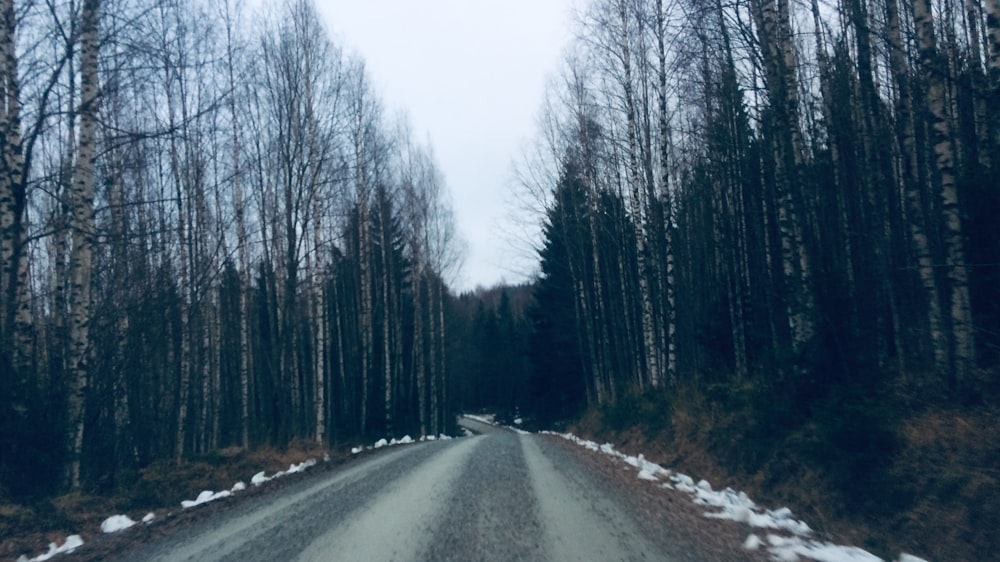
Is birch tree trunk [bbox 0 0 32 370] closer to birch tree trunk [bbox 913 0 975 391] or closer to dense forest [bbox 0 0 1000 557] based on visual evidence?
dense forest [bbox 0 0 1000 557]

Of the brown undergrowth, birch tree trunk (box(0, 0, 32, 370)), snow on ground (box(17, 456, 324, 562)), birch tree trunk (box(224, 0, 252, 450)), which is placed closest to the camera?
snow on ground (box(17, 456, 324, 562))

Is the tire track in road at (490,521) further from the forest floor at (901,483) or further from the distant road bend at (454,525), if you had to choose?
the forest floor at (901,483)

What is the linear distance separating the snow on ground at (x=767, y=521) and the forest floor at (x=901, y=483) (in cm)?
27

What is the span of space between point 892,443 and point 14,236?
39.9 ft

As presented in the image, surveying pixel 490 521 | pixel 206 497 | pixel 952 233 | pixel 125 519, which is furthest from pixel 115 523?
pixel 952 233

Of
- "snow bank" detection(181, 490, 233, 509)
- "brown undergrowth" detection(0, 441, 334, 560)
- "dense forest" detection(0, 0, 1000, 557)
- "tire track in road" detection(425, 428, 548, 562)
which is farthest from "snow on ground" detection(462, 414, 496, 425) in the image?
"tire track in road" detection(425, 428, 548, 562)

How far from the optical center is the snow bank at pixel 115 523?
8812mm

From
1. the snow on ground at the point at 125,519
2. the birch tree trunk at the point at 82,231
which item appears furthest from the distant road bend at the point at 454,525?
the birch tree trunk at the point at 82,231

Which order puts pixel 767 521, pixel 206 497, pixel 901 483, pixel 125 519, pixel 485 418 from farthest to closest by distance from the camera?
pixel 485 418, pixel 206 497, pixel 125 519, pixel 767 521, pixel 901 483

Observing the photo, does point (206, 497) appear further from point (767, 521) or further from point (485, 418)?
point (485, 418)

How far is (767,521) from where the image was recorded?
8008mm

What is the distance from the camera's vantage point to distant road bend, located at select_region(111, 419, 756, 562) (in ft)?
20.9

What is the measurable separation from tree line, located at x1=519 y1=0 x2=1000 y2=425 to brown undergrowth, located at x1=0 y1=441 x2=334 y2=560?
31.6 feet

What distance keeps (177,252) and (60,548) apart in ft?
46.0
